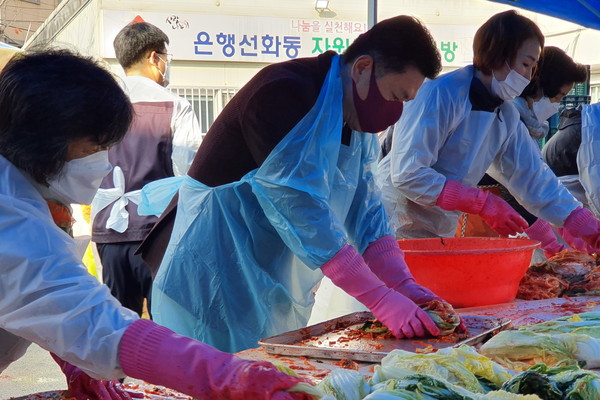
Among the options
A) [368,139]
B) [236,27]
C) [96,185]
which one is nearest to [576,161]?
[368,139]

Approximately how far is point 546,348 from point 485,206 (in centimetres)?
135

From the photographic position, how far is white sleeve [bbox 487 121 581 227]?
11.5 feet

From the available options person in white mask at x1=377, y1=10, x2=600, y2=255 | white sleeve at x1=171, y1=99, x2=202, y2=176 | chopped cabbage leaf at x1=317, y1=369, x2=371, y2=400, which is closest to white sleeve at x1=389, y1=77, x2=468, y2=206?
person in white mask at x1=377, y1=10, x2=600, y2=255

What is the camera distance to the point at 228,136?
247 cm

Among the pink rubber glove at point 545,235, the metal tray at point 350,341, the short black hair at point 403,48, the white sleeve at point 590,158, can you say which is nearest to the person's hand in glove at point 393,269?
the metal tray at point 350,341

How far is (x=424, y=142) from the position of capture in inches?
133

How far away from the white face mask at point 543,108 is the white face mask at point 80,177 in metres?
3.58

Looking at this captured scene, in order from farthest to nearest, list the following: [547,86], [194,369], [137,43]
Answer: [547,86] → [137,43] → [194,369]

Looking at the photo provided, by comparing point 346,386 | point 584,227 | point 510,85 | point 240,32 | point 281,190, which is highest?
point 240,32

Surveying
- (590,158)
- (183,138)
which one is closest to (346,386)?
(183,138)

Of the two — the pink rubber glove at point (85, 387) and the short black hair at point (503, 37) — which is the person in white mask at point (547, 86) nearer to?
the short black hair at point (503, 37)

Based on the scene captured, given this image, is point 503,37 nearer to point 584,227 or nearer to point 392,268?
point 584,227

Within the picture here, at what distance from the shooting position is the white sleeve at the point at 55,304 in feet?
4.37

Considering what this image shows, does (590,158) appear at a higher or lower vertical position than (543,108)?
lower
